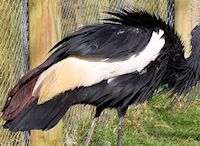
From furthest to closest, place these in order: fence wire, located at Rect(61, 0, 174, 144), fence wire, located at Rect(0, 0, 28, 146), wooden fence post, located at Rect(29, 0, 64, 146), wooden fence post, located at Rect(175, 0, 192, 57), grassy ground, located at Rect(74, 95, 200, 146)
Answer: wooden fence post, located at Rect(175, 0, 192, 57) → grassy ground, located at Rect(74, 95, 200, 146) → fence wire, located at Rect(61, 0, 174, 144) → fence wire, located at Rect(0, 0, 28, 146) → wooden fence post, located at Rect(29, 0, 64, 146)

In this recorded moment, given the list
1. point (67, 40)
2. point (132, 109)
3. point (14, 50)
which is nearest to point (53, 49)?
point (67, 40)

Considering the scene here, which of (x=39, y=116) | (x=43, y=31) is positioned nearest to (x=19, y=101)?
(x=39, y=116)

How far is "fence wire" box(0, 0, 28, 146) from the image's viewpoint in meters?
5.86

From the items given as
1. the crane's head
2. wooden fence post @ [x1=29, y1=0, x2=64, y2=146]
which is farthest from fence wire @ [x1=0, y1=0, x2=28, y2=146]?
the crane's head

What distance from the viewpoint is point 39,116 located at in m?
4.55

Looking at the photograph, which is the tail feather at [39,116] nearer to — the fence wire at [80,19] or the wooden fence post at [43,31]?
the wooden fence post at [43,31]

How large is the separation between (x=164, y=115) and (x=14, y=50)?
2.81 meters

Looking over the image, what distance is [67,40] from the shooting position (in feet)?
16.1

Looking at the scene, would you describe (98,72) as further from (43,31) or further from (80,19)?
(80,19)

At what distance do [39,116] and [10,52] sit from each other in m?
1.47

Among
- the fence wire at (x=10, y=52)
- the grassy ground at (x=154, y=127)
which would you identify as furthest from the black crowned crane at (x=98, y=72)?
the grassy ground at (x=154, y=127)

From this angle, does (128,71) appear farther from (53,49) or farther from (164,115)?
(164,115)

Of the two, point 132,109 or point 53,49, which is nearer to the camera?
point 53,49

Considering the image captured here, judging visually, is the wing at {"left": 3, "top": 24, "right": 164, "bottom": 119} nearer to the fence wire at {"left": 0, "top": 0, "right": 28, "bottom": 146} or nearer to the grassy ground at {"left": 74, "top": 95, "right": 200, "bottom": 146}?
the fence wire at {"left": 0, "top": 0, "right": 28, "bottom": 146}
